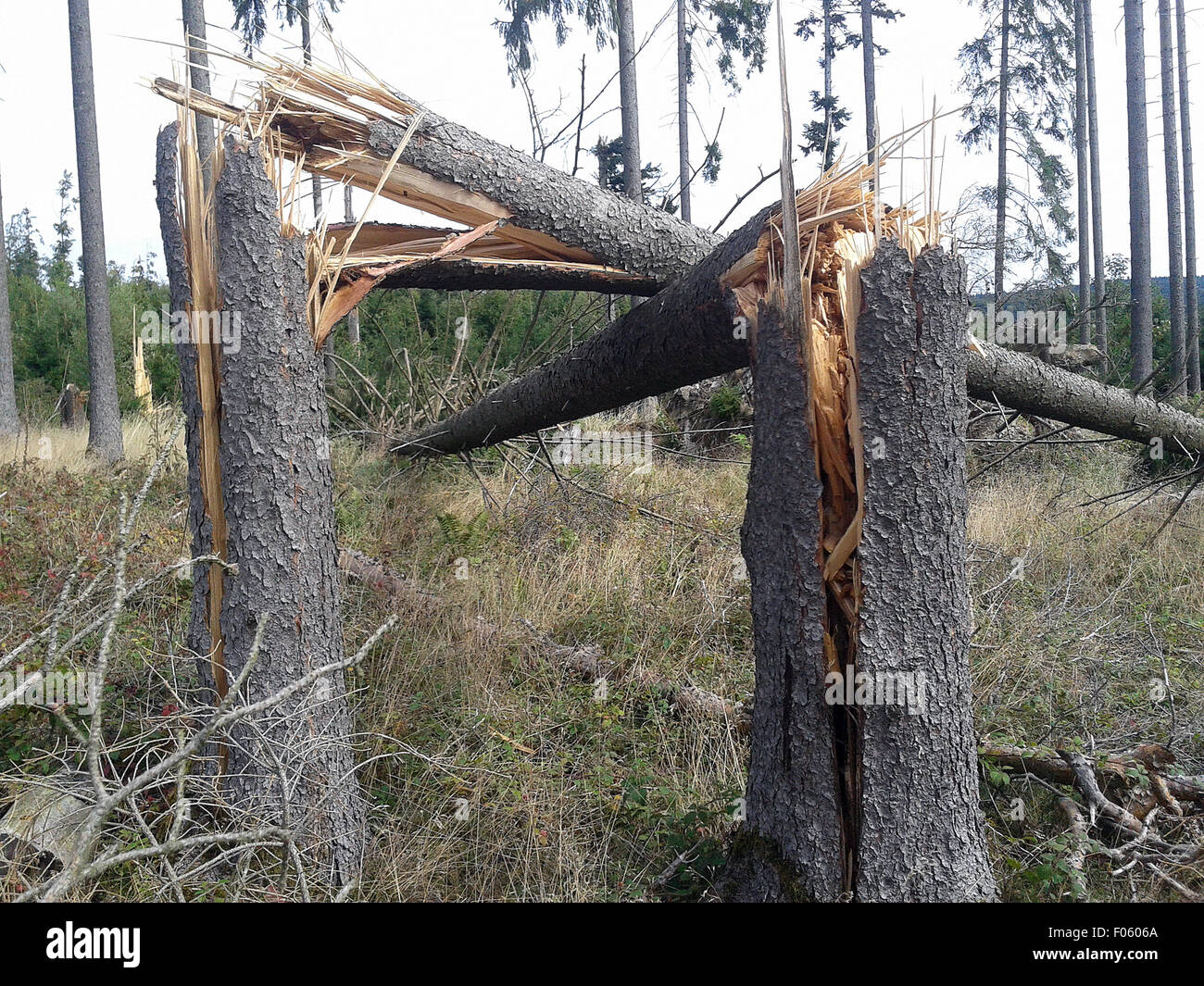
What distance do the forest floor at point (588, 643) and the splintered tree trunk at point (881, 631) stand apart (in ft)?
1.64

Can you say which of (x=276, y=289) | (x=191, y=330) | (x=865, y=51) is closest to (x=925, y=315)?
(x=276, y=289)

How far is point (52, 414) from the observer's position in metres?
12.1

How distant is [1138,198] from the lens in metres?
11.7

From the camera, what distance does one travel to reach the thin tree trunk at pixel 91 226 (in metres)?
10.1

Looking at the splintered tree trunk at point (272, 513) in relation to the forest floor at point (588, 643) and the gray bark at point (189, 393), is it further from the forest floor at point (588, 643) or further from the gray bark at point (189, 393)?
the forest floor at point (588, 643)

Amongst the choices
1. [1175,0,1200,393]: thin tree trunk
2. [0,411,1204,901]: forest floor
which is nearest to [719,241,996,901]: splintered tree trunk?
[0,411,1204,901]: forest floor

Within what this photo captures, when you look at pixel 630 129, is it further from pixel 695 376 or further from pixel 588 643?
pixel 695 376

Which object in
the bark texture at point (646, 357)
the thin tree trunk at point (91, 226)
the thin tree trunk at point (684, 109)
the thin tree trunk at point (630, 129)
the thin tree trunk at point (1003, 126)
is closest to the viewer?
the bark texture at point (646, 357)

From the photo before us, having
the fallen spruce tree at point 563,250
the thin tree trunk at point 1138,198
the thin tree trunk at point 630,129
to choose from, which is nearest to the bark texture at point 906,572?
the fallen spruce tree at point 563,250

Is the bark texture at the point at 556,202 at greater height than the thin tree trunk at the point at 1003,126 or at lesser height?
lesser

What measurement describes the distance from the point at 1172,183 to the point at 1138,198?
178 inches

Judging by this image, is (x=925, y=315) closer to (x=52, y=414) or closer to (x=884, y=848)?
(x=884, y=848)

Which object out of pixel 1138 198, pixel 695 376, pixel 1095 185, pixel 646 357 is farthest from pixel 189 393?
pixel 1095 185
